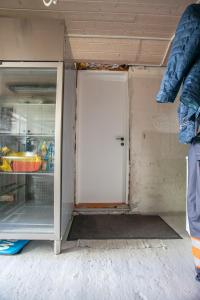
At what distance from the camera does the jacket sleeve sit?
112 cm

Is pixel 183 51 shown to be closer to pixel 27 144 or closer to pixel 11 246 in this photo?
pixel 27 144

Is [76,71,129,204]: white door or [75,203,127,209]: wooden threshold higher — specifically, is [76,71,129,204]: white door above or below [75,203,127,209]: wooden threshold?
above

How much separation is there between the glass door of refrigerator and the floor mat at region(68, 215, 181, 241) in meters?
0.37

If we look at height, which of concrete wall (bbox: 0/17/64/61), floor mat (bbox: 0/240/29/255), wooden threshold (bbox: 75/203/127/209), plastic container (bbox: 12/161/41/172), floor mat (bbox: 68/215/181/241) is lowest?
floor mat (bbox: 68/215/181/241)

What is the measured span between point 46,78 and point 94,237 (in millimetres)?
1500

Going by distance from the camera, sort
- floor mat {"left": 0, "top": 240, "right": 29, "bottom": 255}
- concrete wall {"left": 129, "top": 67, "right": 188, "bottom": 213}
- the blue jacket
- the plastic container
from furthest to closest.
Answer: concrete wall {"left": 129, "top": 67, "right": 188, "bottom": 213}, the plastic container, floor mat {"left": 0, "top": 240, "right": 29, "bottom": 255}, the blue jacket

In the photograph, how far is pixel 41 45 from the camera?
61.2 inches

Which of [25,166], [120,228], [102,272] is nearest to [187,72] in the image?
[102,272]

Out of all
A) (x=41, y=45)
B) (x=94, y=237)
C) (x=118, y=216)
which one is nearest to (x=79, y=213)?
(x=118, y=216)

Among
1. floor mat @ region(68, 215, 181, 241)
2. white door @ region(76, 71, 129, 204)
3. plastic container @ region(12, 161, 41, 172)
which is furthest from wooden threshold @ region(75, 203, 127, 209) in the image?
plastic container @ region(12, 161, 41, 172)

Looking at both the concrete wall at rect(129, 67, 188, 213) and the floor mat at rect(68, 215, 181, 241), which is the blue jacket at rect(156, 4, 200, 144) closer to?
the floor mat at rect(68, 215, 181, 241)

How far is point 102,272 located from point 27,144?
132 cm

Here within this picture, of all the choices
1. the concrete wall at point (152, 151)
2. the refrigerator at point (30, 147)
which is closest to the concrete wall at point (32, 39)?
the refrigerator at point (30, 147)

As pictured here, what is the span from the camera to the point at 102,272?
4.35 feet
